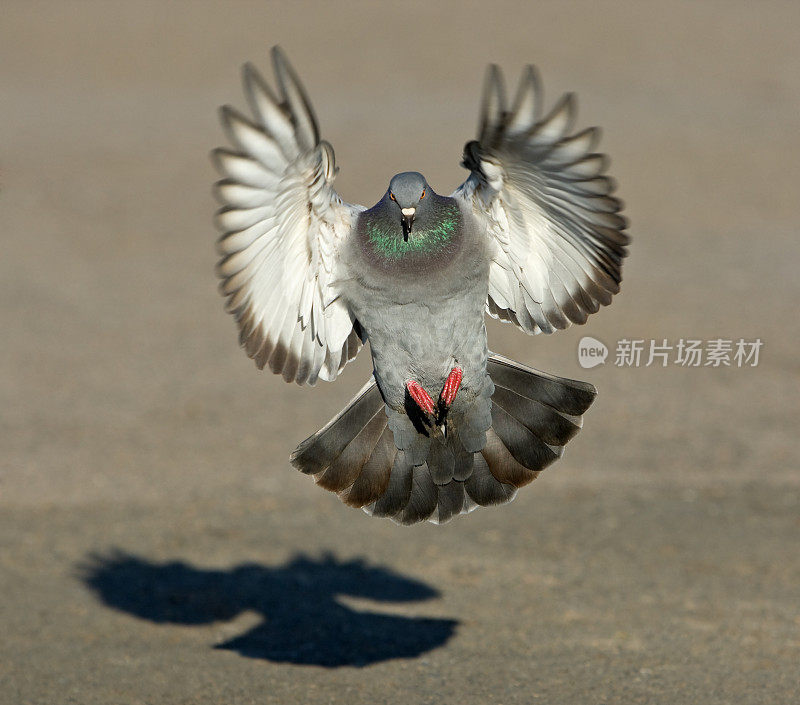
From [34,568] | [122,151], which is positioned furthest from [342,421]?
[122,151]

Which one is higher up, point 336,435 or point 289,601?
point 336,435

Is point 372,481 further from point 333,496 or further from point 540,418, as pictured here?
point 333,496

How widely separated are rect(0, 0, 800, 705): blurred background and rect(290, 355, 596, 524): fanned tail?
128 centimetres

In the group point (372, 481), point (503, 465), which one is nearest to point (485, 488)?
point (503, 465)

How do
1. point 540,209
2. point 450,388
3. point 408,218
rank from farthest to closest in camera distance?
point 450,388 < point 540,209 < point 408,218

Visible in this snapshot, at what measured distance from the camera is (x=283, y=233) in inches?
178

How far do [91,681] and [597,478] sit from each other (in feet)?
15.4

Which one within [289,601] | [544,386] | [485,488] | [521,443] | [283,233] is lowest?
[289,601]

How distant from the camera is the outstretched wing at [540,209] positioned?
13.4ft

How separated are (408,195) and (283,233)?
581mm

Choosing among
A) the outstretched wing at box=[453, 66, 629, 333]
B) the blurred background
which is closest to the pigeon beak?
the outstretched wing at box=[453, 66, 629, 333]

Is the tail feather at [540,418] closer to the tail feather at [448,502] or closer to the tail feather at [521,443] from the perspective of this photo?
the tail feather at [521,443]

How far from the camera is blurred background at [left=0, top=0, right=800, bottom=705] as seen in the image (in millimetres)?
6180

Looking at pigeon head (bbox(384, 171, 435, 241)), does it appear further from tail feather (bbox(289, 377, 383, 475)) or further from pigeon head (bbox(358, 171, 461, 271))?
tail feather (bbox(289, 377, 383, 475))
